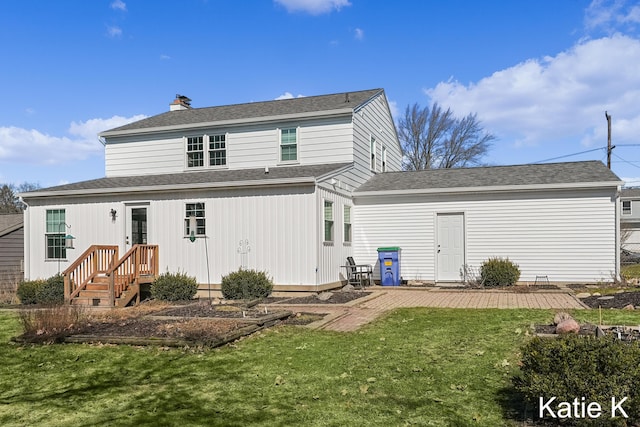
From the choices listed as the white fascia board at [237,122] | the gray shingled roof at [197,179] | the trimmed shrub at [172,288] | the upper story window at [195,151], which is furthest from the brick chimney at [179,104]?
the trimmed shrub at [172,288]

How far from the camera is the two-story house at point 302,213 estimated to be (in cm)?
1490

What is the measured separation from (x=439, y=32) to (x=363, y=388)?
16.0 meters

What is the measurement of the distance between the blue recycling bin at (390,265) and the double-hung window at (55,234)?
34.5ft

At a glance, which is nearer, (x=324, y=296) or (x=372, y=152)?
(x=324, y=296)

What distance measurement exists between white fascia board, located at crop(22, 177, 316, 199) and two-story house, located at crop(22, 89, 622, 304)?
5 centimetres

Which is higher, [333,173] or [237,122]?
[237,122]

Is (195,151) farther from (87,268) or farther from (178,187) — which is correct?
(87,268)

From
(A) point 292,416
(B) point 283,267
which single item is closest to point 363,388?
(A) point 292,416

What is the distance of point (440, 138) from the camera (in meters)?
40.3

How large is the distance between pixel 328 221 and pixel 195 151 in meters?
6.93

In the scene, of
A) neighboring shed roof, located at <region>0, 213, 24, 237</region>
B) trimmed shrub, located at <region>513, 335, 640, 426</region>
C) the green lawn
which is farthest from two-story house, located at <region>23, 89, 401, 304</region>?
trimmed shrub, located at <region>513, 335, 640, 426</region>

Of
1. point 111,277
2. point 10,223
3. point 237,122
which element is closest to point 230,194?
point 111,277

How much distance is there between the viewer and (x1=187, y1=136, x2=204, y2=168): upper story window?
1975 cm

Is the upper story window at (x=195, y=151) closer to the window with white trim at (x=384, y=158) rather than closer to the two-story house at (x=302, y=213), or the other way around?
the two-story house at (x=302, y=213)
